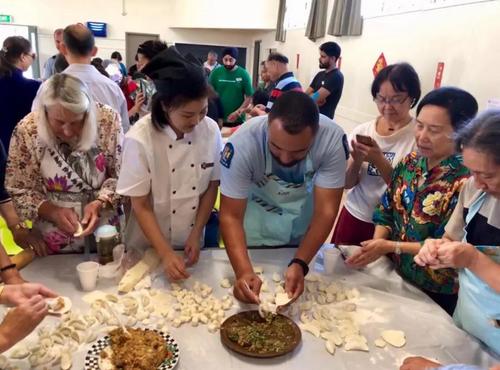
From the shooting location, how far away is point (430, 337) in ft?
4.05

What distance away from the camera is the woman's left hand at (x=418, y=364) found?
107 centimetres

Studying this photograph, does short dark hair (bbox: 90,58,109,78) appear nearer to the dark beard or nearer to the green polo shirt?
the green polo shirt

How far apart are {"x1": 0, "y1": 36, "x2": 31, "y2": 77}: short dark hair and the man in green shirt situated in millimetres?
2556

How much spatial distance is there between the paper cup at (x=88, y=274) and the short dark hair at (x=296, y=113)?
29.2 inches

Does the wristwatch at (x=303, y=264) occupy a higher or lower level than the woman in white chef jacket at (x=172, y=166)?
lower

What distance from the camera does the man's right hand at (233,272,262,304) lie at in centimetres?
132

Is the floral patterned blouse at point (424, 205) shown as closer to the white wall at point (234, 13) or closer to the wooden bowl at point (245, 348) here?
the wooden bowl at point (245, 348)

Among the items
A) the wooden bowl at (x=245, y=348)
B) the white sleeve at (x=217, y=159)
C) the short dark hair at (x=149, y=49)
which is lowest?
the wooden bowl at (x=245, y=348)

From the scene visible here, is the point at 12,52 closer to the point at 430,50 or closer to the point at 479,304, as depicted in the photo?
the point at 430,50

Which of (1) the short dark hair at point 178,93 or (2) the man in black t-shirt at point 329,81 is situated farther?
(2) the man in black t-shirt at point 329,81

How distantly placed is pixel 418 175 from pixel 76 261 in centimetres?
126

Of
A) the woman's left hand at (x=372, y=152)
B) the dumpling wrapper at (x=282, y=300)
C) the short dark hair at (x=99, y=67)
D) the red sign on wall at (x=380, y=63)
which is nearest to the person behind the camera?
the dumpling wrapper at (x=282, y=300)

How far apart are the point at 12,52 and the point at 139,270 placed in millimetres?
2341

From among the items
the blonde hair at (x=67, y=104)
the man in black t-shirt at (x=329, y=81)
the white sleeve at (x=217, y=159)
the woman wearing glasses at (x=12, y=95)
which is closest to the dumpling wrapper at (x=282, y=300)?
the white sleeve at (x=217, y=159)
